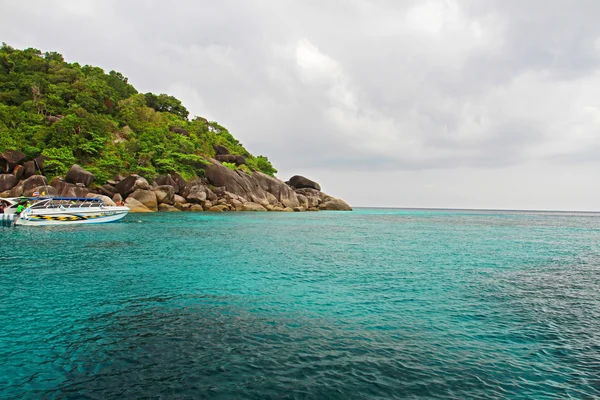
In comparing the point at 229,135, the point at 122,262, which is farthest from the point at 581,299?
the point at 229,135

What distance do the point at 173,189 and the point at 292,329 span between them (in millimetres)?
52318

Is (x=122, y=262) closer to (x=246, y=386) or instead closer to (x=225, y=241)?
(x=225, y=241)

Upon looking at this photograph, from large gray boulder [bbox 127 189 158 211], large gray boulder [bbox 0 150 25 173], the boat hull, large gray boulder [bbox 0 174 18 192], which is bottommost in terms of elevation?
the boat hull

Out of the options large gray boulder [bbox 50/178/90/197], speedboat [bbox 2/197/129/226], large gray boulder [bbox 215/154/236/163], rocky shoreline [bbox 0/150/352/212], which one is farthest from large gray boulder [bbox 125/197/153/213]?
large gray boulder [bbox 215/154/236/163]

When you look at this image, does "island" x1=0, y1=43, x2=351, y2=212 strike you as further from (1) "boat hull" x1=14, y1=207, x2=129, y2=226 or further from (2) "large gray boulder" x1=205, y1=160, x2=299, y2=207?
(1) "boat hull" x1=14, y1=207, x2=129, y2=226

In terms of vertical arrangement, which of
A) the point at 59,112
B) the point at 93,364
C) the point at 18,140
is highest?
the point at 59,112

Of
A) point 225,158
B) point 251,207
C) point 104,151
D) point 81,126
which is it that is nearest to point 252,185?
point 251,207

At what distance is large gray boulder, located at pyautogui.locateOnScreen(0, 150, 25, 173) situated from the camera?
42594mm

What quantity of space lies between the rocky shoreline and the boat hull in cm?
548

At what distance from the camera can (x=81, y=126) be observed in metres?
52.2

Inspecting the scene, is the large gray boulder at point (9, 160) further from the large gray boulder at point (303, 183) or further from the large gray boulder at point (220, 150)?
the large gray boulder at point (303, 183)

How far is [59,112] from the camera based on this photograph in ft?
182

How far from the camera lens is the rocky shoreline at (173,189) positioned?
140 ft

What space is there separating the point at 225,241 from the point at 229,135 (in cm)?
7202
